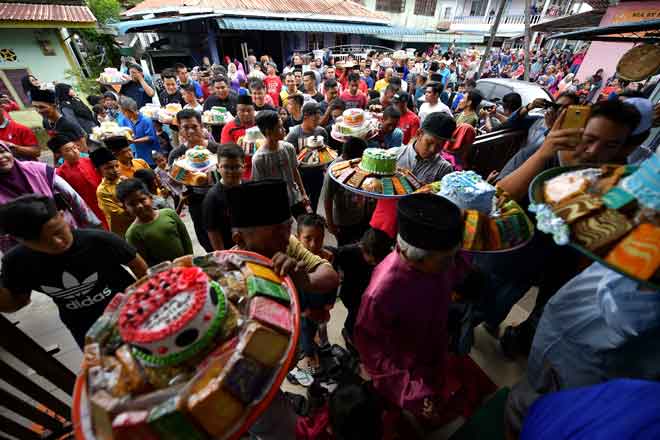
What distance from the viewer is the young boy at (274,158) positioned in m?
3.49

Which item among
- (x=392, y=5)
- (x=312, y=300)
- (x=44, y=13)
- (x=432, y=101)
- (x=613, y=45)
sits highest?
(x=392, y=5)

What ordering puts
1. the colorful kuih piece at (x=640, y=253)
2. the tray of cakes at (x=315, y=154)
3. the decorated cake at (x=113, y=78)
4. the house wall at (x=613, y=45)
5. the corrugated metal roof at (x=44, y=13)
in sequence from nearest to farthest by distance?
the colorful kuih piece at (x=640, y=253) < the tray of cakes at (x=315, y=154) < the decorated cake at (x=113, y=78) < the corrugated metal roof at (x=44, y=13) < the house wall at (x=613, y=45)

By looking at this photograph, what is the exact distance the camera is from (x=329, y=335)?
337 cm

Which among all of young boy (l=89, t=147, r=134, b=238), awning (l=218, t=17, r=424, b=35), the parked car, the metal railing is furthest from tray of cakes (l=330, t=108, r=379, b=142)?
the metal railing

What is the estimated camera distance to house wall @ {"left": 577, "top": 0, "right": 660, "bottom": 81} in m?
10.6

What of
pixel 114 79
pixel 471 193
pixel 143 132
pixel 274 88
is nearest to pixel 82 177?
pixel 143 132

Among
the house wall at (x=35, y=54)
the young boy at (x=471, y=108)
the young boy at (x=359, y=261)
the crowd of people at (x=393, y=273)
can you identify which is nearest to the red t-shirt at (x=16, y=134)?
the crowd of people at (x=393, y=273)

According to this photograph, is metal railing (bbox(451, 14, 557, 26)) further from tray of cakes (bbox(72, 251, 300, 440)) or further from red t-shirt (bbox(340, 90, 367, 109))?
tray of cakes (bbox(72, 251, 300, 440))

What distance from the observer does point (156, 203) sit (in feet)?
10.4

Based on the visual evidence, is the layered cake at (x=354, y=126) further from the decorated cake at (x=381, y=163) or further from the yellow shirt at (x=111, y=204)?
the yellow shirt at (x=111, y=204)

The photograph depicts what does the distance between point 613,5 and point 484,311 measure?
16.6 meters

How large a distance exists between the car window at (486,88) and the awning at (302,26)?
13026 mm

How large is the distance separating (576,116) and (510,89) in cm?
899

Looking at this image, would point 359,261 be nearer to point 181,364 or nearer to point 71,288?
point 181,364
